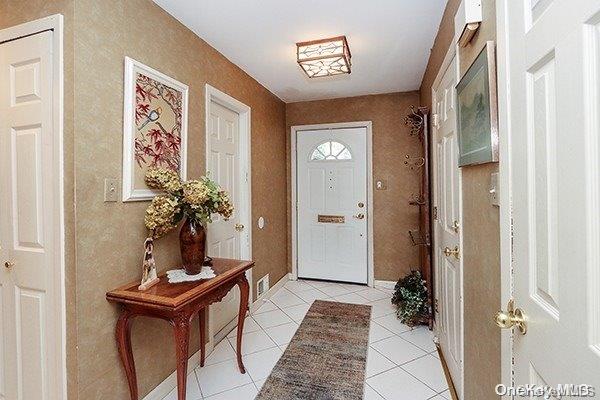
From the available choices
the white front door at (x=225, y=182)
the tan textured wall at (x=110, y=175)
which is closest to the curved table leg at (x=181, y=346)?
the tan textured wall at (x=110, y=175)

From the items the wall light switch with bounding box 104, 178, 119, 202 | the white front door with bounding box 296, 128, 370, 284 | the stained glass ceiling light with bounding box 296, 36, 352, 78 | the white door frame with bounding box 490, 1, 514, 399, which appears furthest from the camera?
the white front door with bounding box 296, 128, 370, 284

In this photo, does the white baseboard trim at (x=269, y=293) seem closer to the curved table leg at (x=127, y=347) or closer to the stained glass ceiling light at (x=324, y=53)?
the curved table leg at (x=127, y=347)

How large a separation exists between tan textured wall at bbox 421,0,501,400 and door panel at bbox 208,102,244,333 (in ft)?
6.01

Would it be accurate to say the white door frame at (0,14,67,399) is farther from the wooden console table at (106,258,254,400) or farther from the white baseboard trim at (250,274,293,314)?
the white baseboard trim at (250,274,293,314)

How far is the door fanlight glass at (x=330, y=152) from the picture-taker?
3.88 m

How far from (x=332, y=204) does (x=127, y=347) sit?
2.83 m

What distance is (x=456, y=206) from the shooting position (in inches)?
69.5

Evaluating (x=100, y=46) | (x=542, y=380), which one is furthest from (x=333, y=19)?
(x=542, y=380)

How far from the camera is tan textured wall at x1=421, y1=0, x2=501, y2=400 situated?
116cm

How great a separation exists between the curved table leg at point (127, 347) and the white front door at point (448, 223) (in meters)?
1.82

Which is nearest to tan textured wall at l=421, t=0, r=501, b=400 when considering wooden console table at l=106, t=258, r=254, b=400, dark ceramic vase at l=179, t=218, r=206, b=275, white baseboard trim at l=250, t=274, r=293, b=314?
wooden console table at l=106, t=258, r=254, b=400

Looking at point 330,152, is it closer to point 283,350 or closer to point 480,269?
point 283,350

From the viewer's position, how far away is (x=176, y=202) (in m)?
1.68

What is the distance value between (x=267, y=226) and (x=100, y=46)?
2381 millimetres
